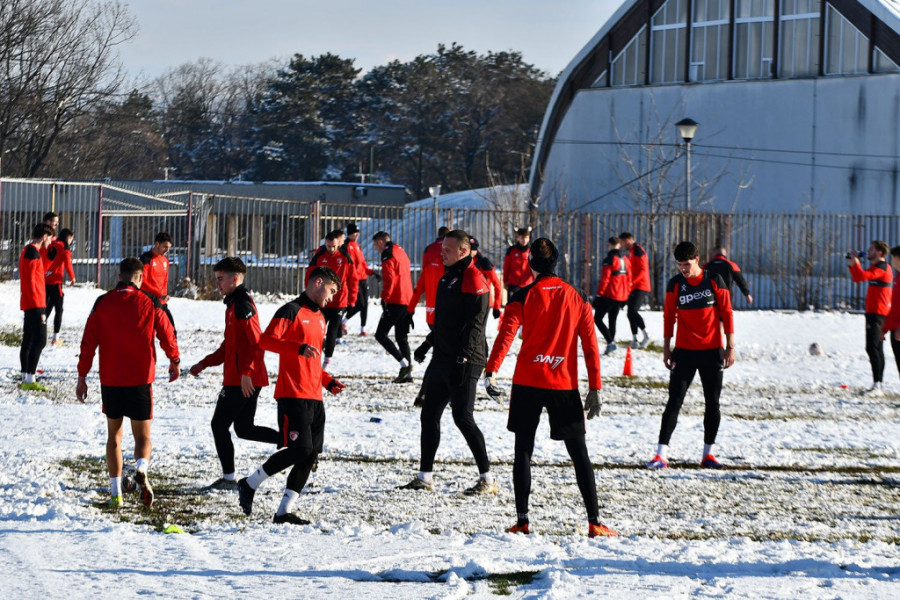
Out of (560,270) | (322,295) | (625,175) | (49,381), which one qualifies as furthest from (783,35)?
(322,295)

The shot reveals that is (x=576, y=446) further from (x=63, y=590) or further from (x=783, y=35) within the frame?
(x=783, y=35)

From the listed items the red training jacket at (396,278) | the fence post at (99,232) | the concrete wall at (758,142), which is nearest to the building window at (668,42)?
the concrete wall at (758,142)

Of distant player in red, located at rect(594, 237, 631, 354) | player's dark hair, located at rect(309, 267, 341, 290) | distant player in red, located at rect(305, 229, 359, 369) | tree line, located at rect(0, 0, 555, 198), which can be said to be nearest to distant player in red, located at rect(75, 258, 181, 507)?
Answer: player's dark hair, located at rect(309, 267, 341, 290)

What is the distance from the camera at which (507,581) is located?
570 cm

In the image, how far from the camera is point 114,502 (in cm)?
730

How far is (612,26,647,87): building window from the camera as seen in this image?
119ft

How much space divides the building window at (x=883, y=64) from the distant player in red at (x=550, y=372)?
27449 mm

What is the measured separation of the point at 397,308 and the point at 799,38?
23.1 meters

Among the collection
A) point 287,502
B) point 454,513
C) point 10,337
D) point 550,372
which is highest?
point 550,372

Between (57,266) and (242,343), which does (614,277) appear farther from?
(242,343)

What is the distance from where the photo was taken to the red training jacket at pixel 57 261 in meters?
14.8

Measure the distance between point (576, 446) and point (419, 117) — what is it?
59280mm

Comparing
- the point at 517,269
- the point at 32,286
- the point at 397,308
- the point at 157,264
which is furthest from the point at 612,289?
the point at 32,286

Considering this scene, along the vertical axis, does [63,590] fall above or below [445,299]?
below
